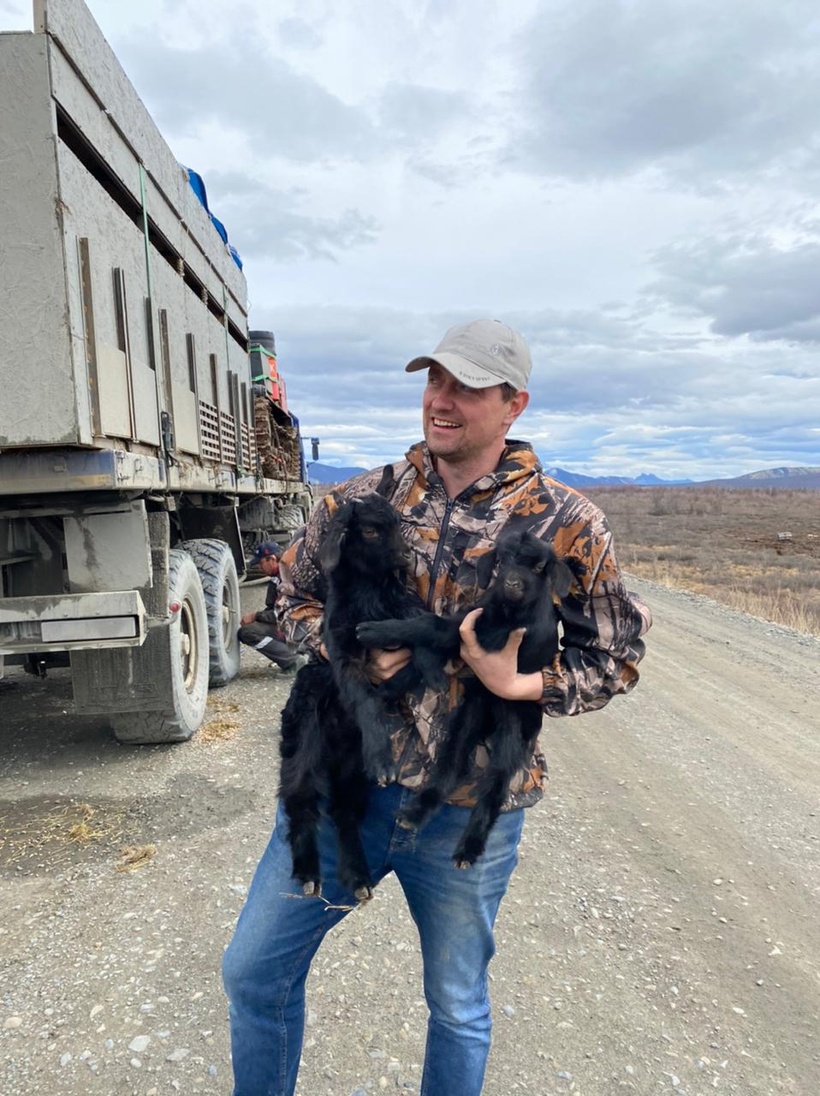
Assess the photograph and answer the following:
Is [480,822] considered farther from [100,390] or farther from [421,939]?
[100,390]

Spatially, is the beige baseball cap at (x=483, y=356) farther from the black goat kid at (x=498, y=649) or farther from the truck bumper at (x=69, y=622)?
the truck bumper at (x=69, y=622)

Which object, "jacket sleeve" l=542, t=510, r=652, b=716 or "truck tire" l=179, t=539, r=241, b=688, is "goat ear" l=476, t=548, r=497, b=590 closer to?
"jacket sleeve" l=542, t=510, r=652, b=716

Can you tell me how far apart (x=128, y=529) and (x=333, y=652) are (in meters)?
2.61

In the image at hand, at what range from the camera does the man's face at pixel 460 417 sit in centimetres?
194

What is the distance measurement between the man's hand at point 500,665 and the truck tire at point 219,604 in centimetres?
508

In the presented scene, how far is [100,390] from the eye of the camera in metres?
3.79

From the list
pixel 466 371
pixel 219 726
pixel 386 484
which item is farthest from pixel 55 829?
pixel 466 371

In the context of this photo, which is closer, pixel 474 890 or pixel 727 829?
pixel 474 890

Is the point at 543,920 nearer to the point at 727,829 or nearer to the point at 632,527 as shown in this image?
the point at 727,829

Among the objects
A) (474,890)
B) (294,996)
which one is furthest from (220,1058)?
(474,890)

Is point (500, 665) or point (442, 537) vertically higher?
point (442, 537)

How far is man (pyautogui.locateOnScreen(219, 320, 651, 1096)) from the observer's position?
6.39 ft

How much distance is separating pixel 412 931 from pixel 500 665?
7.34 ft

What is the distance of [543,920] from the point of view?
364 cm
